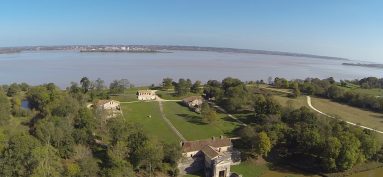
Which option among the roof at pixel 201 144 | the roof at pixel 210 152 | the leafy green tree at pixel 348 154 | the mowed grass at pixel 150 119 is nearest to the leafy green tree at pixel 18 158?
the mowed grass at pixel 150 119

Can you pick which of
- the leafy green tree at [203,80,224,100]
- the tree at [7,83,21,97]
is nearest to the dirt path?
the leafy green tree at [203,80,224,100]

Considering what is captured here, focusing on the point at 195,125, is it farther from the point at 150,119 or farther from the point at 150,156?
the point at 150,156

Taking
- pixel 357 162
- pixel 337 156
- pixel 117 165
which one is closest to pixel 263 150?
pixel 337 156

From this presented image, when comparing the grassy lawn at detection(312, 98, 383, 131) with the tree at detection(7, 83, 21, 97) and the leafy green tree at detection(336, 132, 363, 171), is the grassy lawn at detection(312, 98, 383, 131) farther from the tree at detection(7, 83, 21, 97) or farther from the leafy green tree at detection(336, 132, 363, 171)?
the tree at detection(7, 83, 21, 97)

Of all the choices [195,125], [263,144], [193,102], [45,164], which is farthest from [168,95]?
[45,164]

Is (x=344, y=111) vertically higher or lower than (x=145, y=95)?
lower

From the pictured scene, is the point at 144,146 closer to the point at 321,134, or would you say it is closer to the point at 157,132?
the point at 157,132

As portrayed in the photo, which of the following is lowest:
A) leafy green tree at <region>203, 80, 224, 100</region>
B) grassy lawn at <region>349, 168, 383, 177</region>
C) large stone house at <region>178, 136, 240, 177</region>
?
grassy lawn at <region>349, 168, 383, 177</region>
